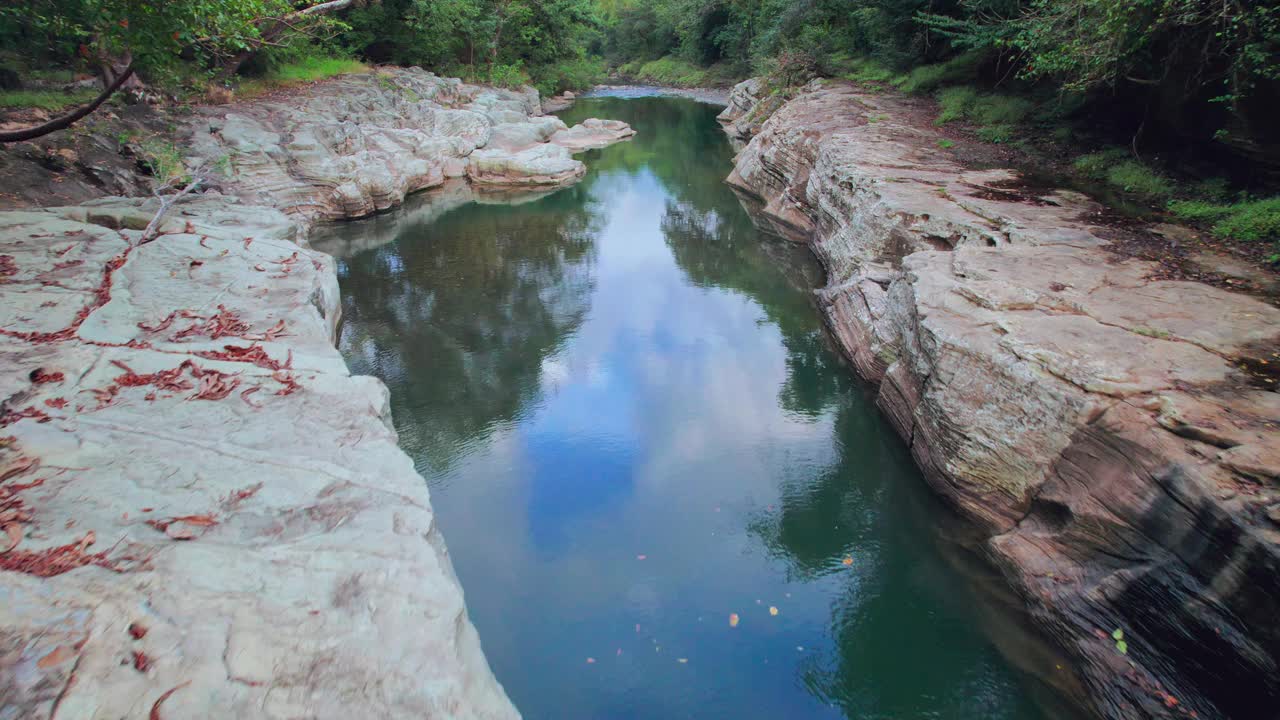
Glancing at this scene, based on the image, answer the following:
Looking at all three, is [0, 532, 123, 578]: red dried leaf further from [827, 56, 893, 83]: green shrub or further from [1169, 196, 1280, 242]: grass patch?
[827, 56, 893, 83]: green shrub

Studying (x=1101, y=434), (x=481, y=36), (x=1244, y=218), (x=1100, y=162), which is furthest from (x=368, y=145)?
(x=1244, y=218)

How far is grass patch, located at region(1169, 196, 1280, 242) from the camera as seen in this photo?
698cm

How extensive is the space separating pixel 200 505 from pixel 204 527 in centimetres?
23

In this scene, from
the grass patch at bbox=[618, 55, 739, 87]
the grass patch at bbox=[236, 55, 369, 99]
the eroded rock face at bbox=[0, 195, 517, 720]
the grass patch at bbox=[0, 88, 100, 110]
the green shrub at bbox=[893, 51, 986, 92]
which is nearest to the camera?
the eroded rock face at bbox=[0, 195, 517, 720]

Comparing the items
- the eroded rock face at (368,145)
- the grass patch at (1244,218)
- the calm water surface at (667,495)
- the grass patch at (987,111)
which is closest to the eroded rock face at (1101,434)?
the calm water surface at (667,495)

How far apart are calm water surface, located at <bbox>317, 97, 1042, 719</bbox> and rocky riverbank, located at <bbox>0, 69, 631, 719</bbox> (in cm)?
144

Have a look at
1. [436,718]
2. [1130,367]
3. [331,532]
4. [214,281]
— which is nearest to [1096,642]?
[1130,367]

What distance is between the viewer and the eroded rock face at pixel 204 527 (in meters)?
2.82

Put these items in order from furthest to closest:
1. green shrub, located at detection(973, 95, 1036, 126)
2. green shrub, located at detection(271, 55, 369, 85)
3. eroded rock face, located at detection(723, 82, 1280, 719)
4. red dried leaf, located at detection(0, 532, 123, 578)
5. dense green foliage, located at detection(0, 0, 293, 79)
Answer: green shrub, located at detection(271, 55, 369, 85)
green shrub, located at detection(973, 95, 1036, 126)
dense green foliage, located at detection(0, 0, 293, 79)
eroded rock face, located at detection(723, 82, 1280, 719)
red dried leaf, located at detection(0, 532, 123, 578)

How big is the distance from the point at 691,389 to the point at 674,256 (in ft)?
20.0

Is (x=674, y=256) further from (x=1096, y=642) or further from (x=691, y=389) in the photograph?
(x=1096, y=642)

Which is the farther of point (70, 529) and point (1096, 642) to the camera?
point (1096, 642)

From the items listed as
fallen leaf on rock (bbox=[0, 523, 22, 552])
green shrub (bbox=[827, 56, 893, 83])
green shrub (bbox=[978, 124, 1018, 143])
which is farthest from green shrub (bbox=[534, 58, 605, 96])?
fallen leaf on rock (bbox=[0, 523, 22, 552])

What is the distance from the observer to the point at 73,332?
18.3 ft
